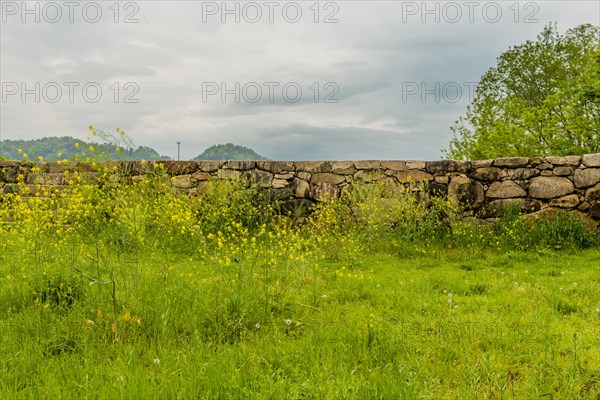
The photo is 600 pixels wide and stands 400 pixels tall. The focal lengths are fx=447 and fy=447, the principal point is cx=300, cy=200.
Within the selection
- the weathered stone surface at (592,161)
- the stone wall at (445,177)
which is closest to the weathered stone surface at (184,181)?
the stone wall at (445,177)

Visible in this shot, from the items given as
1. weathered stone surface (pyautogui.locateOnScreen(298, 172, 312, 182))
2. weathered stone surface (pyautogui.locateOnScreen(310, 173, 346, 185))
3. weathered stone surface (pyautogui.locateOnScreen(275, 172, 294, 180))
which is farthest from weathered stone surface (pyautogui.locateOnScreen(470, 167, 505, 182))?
weathered stone surface (pyautogui.locateOnScreen(275, 172, 294, 180))

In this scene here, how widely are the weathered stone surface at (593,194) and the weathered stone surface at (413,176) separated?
3.08 m

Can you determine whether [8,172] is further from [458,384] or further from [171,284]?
[458,384]

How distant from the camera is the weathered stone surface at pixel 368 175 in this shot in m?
9.74

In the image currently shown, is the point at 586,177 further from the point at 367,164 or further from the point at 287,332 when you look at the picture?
the point at 287,332

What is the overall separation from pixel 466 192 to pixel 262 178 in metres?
4.46

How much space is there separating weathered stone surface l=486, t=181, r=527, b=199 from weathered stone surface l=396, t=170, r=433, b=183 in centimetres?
128

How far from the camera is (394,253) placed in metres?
8.06

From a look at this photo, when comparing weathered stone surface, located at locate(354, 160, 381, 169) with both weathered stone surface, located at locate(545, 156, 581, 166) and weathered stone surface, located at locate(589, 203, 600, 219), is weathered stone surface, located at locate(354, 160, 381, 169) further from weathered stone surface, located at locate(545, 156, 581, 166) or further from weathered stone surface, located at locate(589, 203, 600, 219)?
weathered stone surface, located at locate(589, 203, 600, 219)

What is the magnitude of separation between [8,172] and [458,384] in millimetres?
11521

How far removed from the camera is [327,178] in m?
10.0

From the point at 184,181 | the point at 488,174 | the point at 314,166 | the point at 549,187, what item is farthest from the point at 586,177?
the point at 184,181

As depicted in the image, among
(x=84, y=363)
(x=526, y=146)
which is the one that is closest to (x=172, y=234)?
(x=84, y=363)

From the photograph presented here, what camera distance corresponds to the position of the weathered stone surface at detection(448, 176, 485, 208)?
372 inches
